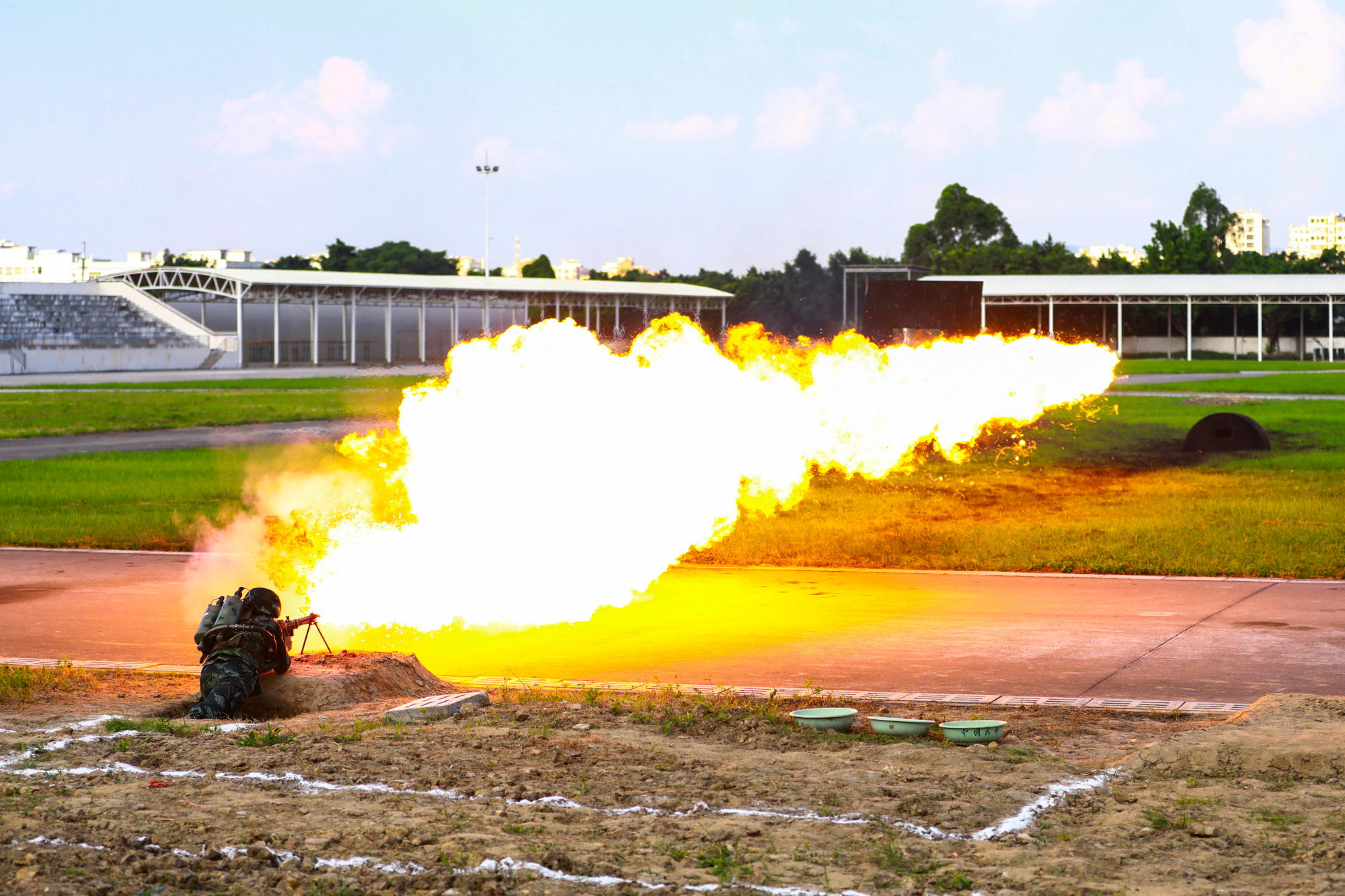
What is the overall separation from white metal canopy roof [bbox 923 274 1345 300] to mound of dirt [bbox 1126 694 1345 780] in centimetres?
7201

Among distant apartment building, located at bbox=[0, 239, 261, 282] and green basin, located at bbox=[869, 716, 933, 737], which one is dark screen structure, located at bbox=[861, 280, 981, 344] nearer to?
green basin, located at bbox=[869, 716, 933, 737]

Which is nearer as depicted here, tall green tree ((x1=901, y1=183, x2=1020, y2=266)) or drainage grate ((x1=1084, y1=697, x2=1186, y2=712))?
drainage grate ((x1=1084, y1=697, x2=1186, y2=712))

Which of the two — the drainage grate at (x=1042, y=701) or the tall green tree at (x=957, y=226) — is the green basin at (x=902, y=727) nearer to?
the drainage grate at (x=1042, y=701)

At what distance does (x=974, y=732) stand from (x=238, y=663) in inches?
192

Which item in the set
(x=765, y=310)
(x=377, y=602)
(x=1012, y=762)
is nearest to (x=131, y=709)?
(x=377, y=602)

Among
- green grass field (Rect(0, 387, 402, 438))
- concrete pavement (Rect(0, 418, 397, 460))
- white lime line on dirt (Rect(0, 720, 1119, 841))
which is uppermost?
green grass field (Rect(0, 387, 402, 438))

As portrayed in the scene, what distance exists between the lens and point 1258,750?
715 centimetres

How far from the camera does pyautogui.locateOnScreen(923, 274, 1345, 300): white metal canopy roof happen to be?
3187 inches

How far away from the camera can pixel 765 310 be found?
9706 cm

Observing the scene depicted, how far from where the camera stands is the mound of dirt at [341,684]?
9.09m

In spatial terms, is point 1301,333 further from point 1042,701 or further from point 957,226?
point 1042,701

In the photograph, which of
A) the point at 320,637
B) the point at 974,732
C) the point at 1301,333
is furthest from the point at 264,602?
the point at 1301,333

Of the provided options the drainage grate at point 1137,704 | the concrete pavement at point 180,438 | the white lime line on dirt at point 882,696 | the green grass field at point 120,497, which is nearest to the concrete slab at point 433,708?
the white lime line on dirt at point 882,696

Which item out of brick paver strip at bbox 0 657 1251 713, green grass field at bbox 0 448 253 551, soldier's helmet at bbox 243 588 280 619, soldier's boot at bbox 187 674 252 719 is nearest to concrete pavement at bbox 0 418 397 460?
green grass field at bbox 0 448 253 551
